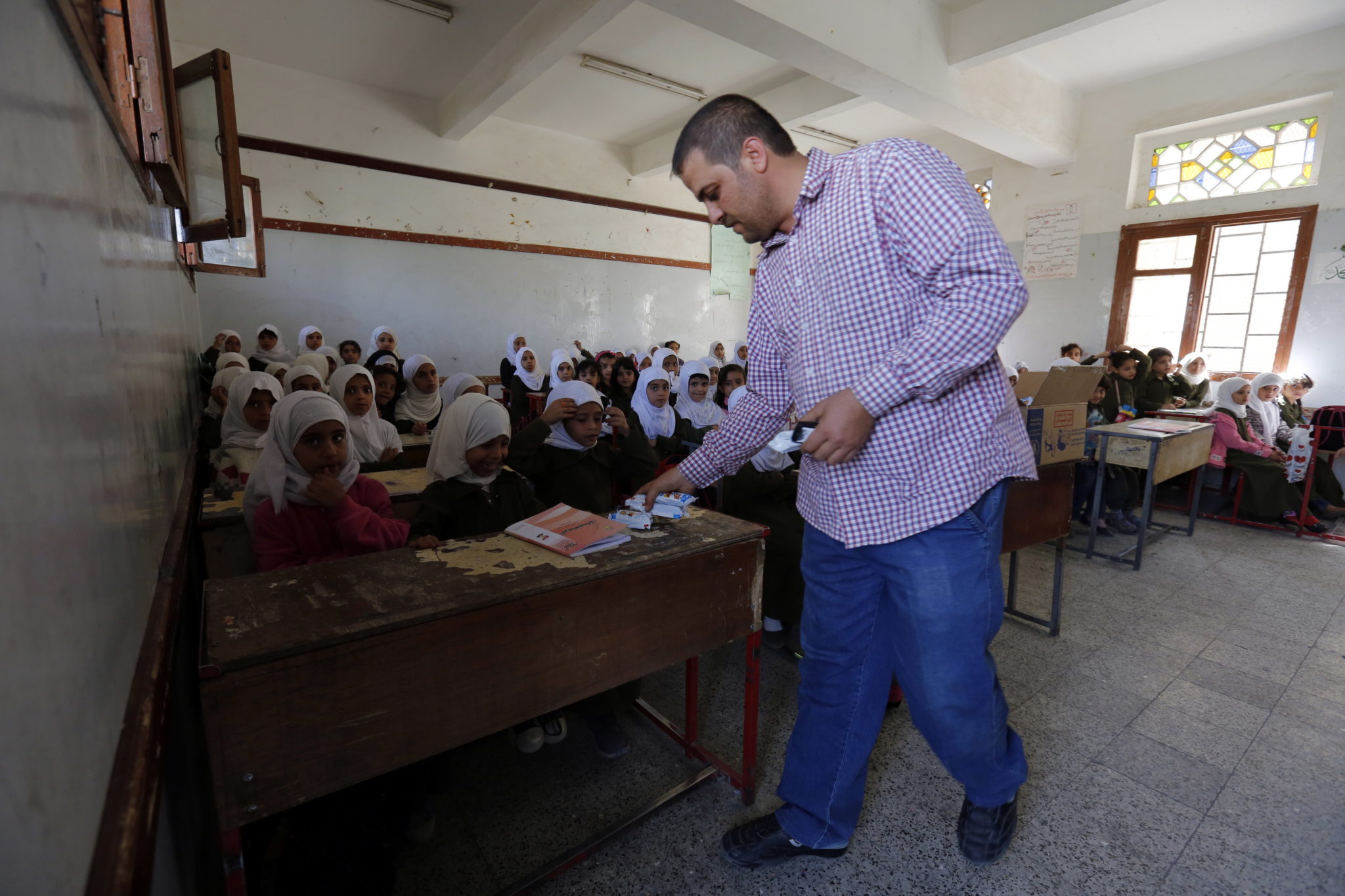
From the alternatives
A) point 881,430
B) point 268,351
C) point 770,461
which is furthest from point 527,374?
point 881,430

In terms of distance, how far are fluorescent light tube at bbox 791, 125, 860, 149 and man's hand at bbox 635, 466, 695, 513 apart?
6110 millimetres

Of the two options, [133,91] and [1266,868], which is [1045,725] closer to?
[1266,868]

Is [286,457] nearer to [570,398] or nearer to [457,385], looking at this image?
[570,398]

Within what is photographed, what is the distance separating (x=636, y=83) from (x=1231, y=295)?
5.61 metres

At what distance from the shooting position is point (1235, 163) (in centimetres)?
550

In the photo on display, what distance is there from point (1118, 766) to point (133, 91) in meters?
3.07

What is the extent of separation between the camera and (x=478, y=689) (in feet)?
3.70

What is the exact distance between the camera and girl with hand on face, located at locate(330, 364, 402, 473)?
323 cm

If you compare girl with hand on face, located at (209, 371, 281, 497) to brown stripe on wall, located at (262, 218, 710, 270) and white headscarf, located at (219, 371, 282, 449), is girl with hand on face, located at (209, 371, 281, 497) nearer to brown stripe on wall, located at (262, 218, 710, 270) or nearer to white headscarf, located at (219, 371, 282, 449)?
white headscarf, located at (219, 371, 282, 449)

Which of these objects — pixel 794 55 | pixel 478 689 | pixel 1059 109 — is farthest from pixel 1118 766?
pixel 1059 109

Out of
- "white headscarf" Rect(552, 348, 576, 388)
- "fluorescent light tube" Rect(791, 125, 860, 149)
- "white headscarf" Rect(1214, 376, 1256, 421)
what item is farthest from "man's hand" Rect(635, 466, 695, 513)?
"fluorescent light tube" Rect(791, 125, 860, 149)

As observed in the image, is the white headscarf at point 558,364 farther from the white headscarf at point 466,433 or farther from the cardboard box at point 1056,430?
the cardboard box at point 1056,430

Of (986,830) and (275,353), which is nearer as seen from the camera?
(986,830)

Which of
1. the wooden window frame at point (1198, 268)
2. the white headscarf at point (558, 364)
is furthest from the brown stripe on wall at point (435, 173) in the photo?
the wooden window frame at point (1198, 268)
